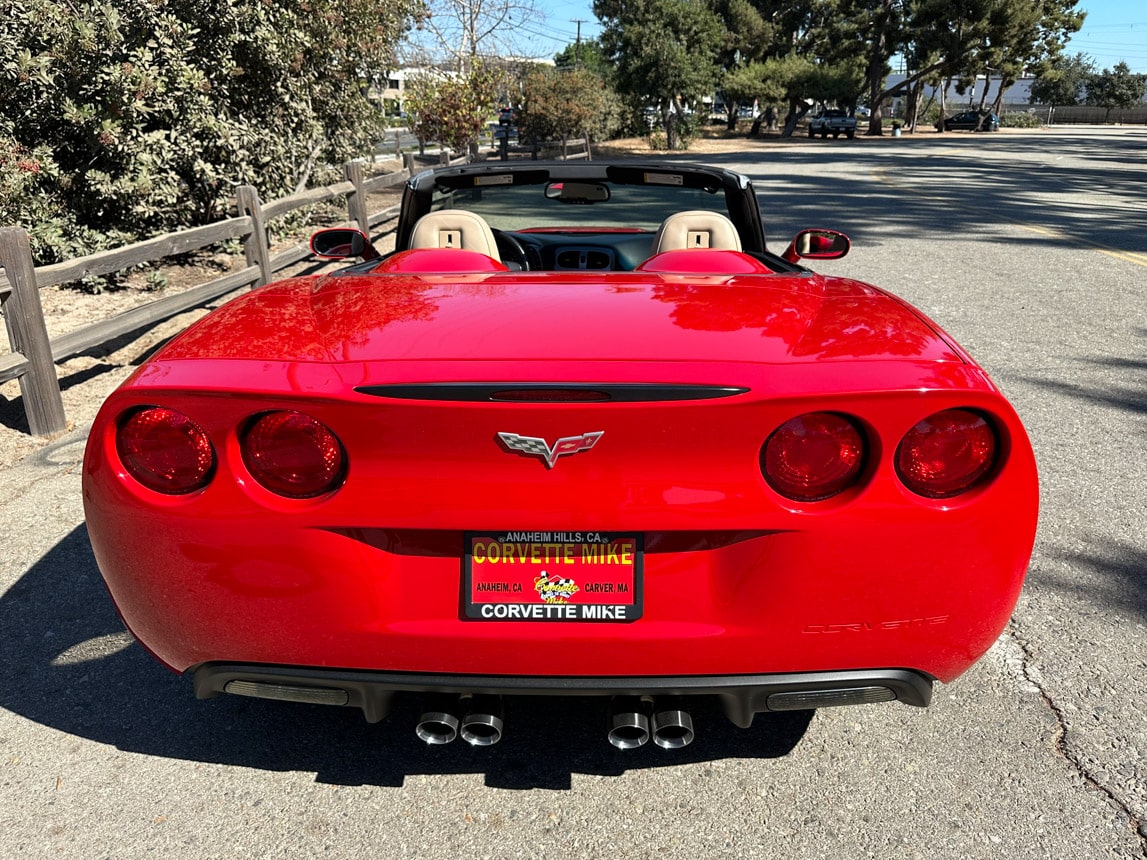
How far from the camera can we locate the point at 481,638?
2.00 meters

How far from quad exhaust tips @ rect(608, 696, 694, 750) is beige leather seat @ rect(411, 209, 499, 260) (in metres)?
1.98

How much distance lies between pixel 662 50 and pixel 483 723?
126 ft

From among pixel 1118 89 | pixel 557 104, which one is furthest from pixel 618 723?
pixel 1118 89

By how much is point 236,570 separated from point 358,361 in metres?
0.51

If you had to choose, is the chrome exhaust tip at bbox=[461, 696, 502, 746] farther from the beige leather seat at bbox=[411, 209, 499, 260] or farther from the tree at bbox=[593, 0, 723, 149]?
the tree at bbox=[593, 0, 723, 149]

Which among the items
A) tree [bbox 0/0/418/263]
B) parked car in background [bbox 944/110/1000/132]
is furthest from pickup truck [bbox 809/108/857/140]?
tree [bbox 0/0/418/263]

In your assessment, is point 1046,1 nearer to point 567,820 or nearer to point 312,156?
point 312,156

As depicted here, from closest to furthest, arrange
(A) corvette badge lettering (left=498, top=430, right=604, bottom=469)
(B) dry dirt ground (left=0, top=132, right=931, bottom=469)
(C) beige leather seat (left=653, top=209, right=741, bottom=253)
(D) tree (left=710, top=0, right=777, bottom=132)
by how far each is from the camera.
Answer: (A) corvette badge lettering (left=498, top=430, right=604, bottom=469)
(C) beige leather seat (left=653, top=209, right=741, bottom=253)
(B) dry dirt ground (left=0, top=132, right=931, bottom=469)
(D) tree (left=710, top=0, right=777, bottom=132)

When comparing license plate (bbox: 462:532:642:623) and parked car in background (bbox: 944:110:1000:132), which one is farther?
parked car in background (bbox: 944:110:1000:132)

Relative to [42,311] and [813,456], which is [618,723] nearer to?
[813,456]

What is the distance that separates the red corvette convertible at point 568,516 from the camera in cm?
191

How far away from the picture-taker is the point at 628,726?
6.92 ft

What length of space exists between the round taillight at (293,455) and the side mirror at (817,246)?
8.03 ft

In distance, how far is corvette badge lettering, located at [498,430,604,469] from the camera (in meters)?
1.90
